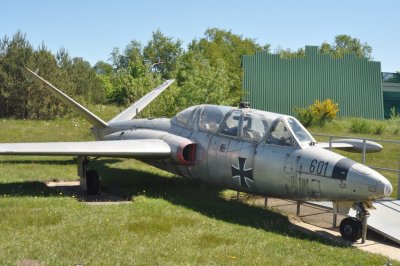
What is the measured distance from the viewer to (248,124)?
10.2 m

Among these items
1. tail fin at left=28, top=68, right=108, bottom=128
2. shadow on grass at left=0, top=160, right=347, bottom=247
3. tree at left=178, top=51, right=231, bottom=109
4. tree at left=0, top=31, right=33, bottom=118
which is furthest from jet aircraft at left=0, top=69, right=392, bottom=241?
tree at left=0, top=31, right=33, bottom=118

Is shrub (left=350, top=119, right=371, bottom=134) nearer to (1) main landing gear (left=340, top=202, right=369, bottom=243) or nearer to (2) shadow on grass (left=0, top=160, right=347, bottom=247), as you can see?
(2) shadow on grass (left=0, top=160, right=347, bottom=247)

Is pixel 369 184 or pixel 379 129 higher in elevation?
pixel 379 129

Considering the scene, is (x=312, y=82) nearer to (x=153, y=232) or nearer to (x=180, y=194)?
(x=180, y=194)

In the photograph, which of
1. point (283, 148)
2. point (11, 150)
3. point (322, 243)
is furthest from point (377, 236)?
point (11, 150)

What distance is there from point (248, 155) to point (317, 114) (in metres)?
24.8

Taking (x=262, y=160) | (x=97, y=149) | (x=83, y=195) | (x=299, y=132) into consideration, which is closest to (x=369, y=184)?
(x=299, y=132)

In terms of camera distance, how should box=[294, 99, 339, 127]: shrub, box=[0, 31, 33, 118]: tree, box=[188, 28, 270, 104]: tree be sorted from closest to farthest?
1. box=[0, 31, 33, 118]: tree
2. box=[294, 99, 339, 127]: shrub
3. box=[188, 28, 270, 104]: tree

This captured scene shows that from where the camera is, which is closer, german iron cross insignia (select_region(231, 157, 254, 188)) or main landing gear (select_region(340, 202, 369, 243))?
main landing gear (select_region(340, 202, 369, 243))

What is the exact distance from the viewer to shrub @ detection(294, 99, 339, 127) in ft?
109

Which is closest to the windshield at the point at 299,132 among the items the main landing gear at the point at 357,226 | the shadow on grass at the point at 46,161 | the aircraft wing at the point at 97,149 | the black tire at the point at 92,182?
the main landing gear at the point at 357,226

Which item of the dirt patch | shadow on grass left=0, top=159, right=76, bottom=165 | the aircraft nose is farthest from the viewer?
shadow on grass left=0, top=159, right=76, bottom=165

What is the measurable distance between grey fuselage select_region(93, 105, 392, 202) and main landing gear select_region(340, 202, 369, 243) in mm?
421

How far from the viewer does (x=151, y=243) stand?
7.18 meters
